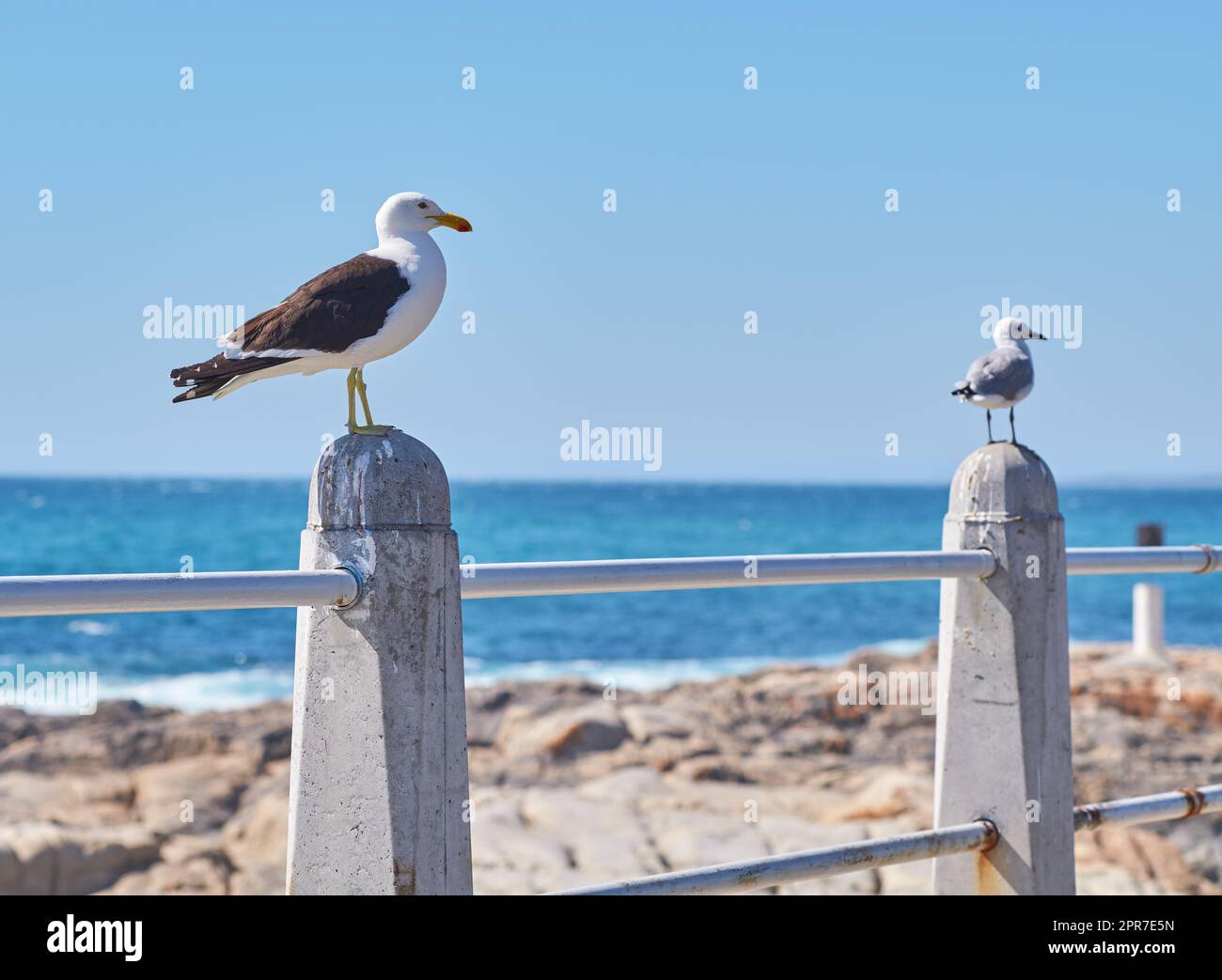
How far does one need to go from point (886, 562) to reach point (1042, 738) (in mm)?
617

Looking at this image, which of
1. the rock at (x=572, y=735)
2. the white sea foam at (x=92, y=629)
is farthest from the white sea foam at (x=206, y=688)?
the rock at (x=572, y=735)

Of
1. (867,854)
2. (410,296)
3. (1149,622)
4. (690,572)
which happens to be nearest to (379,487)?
(690,572)

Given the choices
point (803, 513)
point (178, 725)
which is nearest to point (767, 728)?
point (178, 725)

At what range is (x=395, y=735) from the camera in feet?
7.34

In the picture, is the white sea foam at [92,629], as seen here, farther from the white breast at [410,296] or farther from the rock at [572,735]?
the white breast at [410,296]

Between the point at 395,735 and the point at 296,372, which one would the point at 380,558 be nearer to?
the point at 395,735

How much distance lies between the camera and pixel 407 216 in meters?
3.22

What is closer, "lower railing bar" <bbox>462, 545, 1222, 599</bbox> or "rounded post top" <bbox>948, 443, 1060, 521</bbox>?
"lower railing bar" <bbox>462, 545, 1222, 599</bbox>

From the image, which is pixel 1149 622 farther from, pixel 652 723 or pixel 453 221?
pixel 453 221

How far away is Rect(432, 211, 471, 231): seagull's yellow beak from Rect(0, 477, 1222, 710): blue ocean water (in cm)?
2267

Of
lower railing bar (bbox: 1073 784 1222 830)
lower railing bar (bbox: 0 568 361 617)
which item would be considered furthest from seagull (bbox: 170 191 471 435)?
lower railing bar (bbox: 1073 784 1222 830)

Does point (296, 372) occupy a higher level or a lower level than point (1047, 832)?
higher

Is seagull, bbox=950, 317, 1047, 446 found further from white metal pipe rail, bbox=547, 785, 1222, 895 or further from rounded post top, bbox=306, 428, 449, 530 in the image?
rounded post top, bbox=306, 428, 449, 530

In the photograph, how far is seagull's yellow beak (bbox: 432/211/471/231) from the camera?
326 centimetres
